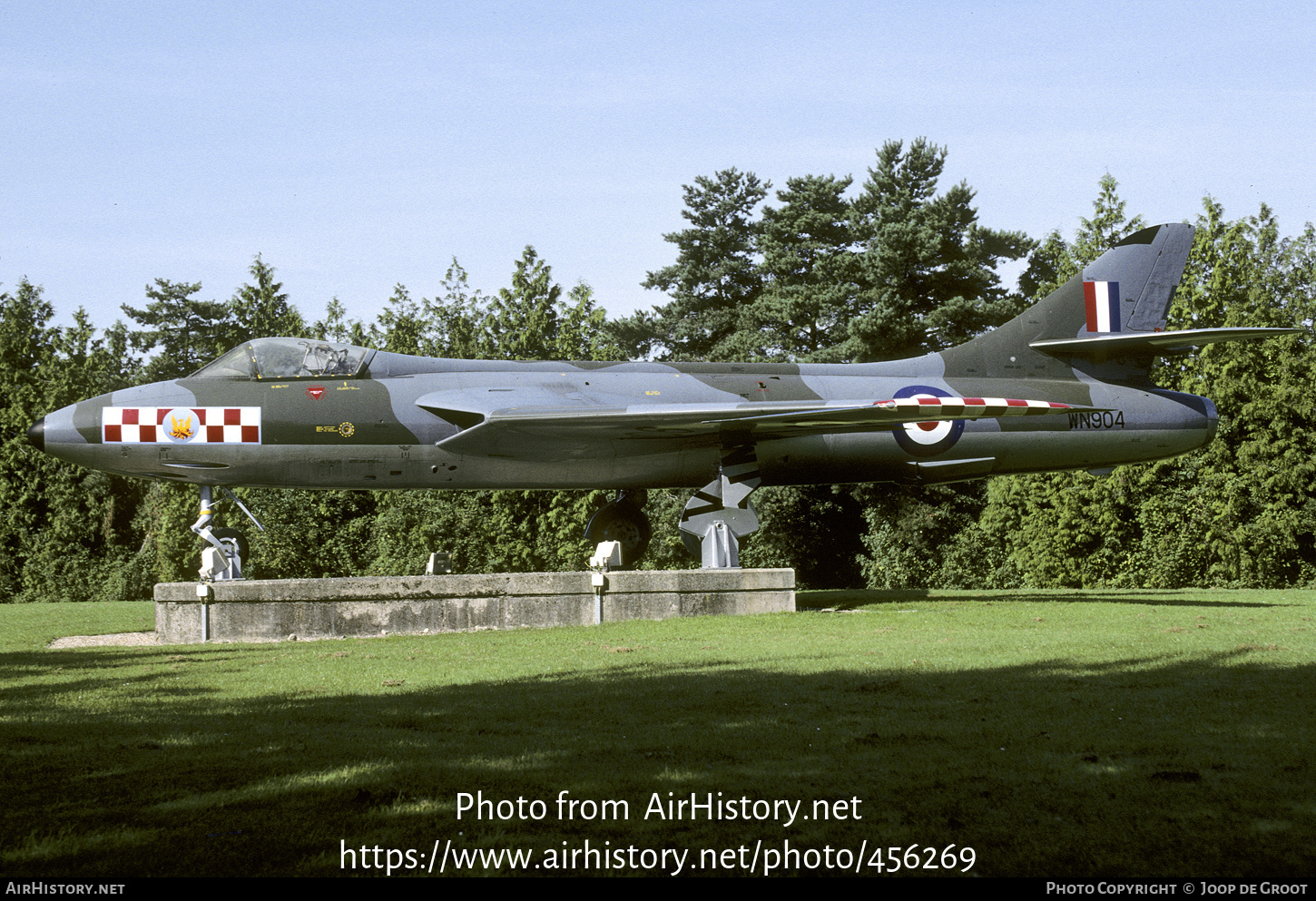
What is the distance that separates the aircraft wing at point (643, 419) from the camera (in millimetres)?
15172

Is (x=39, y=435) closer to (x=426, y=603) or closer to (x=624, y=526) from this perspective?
(x=426, y=603)

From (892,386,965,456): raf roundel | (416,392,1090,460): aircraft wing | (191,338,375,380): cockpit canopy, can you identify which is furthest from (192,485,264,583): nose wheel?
(892,386,965,456): raf roundel

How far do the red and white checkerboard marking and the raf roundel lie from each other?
10.3m

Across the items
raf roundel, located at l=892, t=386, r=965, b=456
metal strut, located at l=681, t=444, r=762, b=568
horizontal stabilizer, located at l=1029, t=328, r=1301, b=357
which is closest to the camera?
metal strut, located at l=681, t=444, r=762, b=568

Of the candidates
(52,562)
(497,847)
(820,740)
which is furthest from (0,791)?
(52,562)

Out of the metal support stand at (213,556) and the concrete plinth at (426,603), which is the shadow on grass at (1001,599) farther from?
the metal support stand at (213,556)

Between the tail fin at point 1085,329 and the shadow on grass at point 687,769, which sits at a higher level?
the tail fin at point 1085,329

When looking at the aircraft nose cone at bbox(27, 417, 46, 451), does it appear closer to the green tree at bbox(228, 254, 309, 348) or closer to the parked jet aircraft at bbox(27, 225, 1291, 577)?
the parked jet aircraft at bbox(27, 225, 1291, 577)

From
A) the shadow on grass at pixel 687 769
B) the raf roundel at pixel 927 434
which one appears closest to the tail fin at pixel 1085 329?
the raf roundel at pixel 927 434

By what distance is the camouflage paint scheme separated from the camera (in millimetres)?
15383

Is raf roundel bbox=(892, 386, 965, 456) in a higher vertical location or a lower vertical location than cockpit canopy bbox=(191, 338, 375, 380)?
lower

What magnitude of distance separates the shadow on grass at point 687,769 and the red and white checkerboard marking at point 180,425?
296 inches

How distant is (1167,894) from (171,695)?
23.1ft

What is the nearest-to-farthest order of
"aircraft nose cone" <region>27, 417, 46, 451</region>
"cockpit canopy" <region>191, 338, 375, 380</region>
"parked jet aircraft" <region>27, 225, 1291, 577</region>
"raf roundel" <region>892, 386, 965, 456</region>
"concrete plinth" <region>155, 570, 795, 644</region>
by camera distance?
"concrete plinth" <region>155, 570, 795, 644</region> < "aircraft nose cone" <region>27, 417, 46, 451</region> < "parked jet aircraft" <region>27, 225, 1291, 577</region> < "cockpit canopy" <region>191, 338, 375, 380</region> < "raf roundel" <region>892, 386, 965, 456</region>
